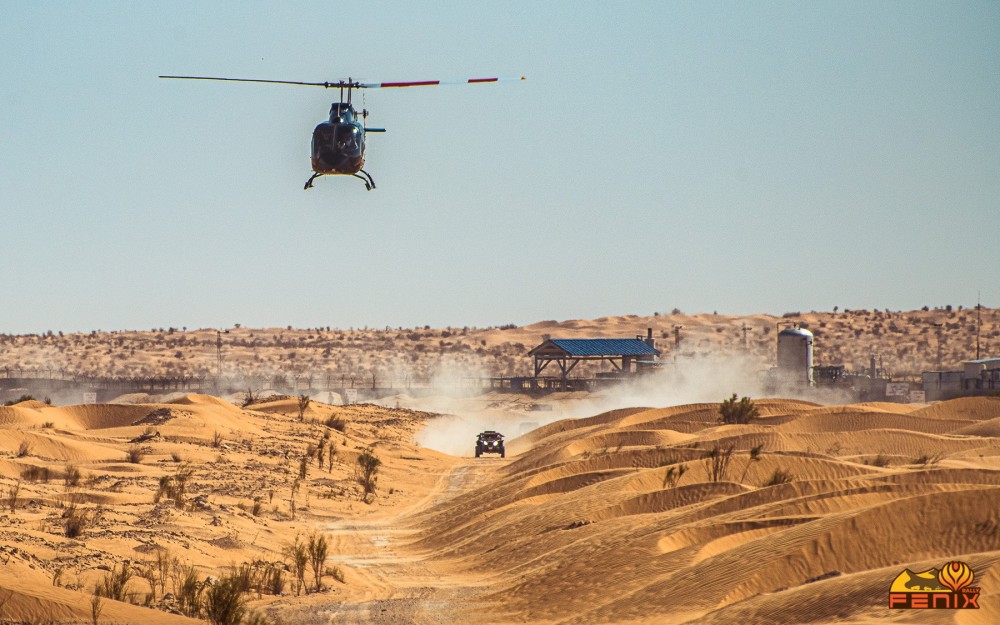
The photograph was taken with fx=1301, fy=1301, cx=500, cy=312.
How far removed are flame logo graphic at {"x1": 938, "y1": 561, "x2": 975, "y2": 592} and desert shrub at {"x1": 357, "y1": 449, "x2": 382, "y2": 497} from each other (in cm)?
2348

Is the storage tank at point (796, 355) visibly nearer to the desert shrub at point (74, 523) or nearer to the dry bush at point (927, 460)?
the dry bush at point (927, 460)

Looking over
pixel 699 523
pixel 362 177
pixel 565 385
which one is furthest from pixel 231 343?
pixel 699 523

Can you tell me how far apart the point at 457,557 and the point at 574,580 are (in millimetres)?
5401

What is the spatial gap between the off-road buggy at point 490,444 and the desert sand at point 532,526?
18.7 feet

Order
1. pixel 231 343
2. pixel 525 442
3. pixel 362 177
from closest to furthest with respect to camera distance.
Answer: pixel 362 177, pixel 525 442, pixel 231 343

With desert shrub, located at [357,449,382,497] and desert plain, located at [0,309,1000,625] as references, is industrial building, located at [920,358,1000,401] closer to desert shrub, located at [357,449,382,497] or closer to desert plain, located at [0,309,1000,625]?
desert plain, located at [0,309,1000,625]

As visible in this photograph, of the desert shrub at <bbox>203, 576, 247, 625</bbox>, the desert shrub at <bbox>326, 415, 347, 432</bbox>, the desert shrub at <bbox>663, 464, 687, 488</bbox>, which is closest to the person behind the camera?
the desert shrub at <bbox>203, 576, 247, 625</bbox>

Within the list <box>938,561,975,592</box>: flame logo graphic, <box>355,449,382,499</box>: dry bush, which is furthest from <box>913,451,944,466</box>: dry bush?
<box>938,561,975,592</box>: flame logo graphic

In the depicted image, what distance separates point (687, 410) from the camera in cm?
5116

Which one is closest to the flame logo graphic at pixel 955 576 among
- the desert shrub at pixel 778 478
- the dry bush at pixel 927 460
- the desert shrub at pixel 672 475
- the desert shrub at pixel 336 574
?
the desert shrub at pixel 336 574

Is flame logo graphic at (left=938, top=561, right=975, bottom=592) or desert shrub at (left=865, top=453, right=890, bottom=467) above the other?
flame logo graphic at (left=938, top=561, right=975, bottom=592)

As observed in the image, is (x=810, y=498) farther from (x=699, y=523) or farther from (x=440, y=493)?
(x=440, y=493)

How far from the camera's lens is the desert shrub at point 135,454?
3438 centimetres

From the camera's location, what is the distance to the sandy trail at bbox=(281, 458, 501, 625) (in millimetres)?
16328
